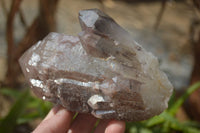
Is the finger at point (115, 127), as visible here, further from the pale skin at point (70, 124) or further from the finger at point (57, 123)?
the finger at point (57, 123)

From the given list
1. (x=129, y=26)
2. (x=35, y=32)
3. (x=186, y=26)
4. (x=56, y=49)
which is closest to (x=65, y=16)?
(x=129, y=26)

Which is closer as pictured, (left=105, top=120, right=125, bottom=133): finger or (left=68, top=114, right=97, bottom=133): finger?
(left=105, top=120, right=125, bottom=133): finger

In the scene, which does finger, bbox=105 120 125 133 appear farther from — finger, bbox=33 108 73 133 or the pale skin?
finger, bbox=33 108 73 133

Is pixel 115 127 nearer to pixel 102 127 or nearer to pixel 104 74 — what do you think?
pixel 102 127

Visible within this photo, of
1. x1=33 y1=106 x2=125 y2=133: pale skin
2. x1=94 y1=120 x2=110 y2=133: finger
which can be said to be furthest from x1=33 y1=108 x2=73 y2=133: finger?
x1=94 y1=120 x2=110 y2=133: finger

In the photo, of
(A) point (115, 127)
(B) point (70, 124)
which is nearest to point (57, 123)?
(B) point (70, 124)

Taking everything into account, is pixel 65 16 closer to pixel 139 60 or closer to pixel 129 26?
pixel 129 26

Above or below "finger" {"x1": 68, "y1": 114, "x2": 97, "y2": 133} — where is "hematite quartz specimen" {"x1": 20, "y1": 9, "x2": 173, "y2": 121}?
above

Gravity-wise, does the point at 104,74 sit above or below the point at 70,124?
above
